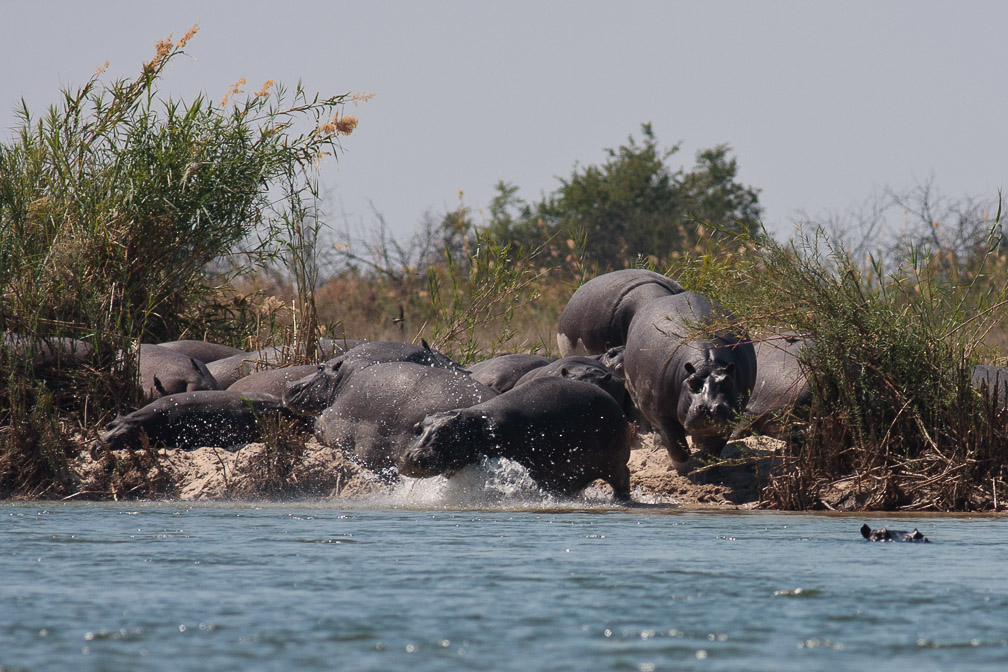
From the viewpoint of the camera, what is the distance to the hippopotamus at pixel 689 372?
8.72 metres

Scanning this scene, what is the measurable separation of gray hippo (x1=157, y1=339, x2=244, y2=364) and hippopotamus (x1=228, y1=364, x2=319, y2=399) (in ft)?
3.15

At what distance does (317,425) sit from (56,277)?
2434mm

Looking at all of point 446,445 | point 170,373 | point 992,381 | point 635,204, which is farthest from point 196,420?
point 635,204

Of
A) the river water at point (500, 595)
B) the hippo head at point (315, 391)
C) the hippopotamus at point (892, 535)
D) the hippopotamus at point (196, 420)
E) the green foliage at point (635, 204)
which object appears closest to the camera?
the river water at point (500, 595)

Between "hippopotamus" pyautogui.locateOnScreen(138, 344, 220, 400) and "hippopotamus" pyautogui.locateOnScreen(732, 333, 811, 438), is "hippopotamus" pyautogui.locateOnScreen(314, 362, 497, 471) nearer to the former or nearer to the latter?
"hippopotamus" pyautogui.locateOnScreen(138, 344, 220, 400)

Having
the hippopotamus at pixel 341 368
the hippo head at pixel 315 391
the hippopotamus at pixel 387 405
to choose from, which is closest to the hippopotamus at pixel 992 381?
the hippopotamus at pixel 387 405

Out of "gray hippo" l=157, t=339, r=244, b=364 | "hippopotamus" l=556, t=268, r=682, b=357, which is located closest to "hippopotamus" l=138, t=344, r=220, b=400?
"gray hippo" l=157, t=339, r=244, b=364

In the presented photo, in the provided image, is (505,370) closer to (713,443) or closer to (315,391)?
(315,391)

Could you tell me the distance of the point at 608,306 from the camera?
449 inches

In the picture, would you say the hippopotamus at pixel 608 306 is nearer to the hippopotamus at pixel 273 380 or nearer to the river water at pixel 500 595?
the hippopotamus at pixel 273 380

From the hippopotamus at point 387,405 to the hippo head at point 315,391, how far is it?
0.37 ft

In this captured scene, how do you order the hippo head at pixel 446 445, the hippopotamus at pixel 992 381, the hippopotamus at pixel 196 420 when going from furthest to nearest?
the hippopotamus at pixel 196 420 → the hippo head at pixel 446 445 → the hippopotamus at pixel 992 381

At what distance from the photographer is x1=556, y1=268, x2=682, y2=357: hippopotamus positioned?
441 inches

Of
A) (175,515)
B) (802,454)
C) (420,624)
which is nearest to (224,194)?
(175,515)
